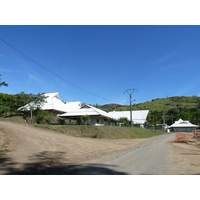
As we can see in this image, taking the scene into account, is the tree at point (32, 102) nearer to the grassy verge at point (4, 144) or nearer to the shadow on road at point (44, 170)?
the grassy verge at point (4, 144)

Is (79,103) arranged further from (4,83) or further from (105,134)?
(4,83)

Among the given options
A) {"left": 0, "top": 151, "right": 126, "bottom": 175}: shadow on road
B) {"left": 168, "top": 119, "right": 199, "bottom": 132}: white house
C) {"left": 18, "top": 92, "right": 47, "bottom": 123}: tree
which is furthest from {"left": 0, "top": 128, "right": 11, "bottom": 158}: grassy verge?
{"left": 168, "top": 119, "right": 199, "bottom": 132}: white house

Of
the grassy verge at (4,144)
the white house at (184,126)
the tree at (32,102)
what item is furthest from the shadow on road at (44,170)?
the white house at (184,126)

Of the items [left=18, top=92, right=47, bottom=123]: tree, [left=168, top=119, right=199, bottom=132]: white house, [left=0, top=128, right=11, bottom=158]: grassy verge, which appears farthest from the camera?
[left=168, top=119, right=199, bottom=132]: white house

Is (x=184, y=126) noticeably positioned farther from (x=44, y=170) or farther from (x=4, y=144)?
(x=44, y=170)

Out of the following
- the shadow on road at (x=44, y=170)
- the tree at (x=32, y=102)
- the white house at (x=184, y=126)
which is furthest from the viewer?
the white house at (x=184, y=126)

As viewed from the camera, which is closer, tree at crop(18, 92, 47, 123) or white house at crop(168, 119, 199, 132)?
tree at crop(18, 92, 47, 123)

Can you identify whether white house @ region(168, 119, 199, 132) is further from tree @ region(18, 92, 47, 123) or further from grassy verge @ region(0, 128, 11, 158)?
grassy verge @ region(0, 128, 11, 158)

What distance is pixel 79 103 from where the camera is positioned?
50.9 metres

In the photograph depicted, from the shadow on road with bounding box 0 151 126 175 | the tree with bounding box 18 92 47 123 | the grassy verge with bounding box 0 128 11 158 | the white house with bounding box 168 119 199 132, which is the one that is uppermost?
the tree with bounding box 18 92 47 123

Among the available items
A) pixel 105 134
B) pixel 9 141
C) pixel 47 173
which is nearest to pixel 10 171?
pixel 47 173

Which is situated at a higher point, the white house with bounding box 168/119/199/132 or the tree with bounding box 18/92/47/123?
the tree with bounding box 18/92/47/123

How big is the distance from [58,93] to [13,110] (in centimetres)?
1469
